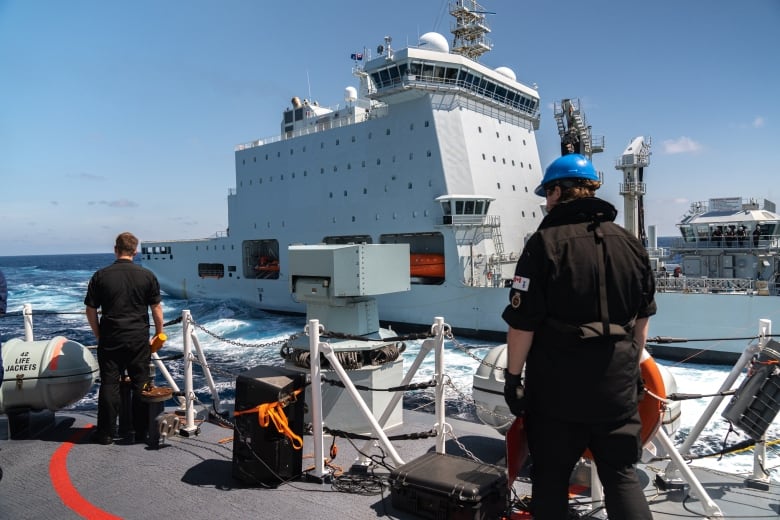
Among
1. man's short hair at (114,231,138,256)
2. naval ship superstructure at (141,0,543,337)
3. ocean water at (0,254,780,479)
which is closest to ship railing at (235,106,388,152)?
naval ship superstructure at (141,0,543,337)

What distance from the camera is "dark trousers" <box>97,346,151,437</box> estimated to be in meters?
3.78

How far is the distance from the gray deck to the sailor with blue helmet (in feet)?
3.14

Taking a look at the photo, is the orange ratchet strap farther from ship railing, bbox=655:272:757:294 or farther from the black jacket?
ship railing, bbox=655:272:757:294

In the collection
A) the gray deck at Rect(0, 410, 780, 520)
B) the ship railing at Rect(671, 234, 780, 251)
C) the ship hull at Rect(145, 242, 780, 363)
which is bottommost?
the ship hull at Rect(145, 242, 780, 363)

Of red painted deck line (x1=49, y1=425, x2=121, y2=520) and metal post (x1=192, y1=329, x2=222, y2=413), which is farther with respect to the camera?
metal post (x1=192, y1=329, x2=222, y2=413)

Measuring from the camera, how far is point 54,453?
3.74m

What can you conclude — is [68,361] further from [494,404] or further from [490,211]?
[490,211]

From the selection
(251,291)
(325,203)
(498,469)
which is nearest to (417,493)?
(498,469)

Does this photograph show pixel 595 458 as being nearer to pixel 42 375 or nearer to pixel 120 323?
pixel 120 323

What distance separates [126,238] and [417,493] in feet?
9.44

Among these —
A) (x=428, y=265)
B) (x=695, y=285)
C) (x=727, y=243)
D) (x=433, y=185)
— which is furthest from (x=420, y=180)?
(x=727, y=243)

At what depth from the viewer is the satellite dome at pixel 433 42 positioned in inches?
740

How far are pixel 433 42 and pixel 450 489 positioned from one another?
18881mm

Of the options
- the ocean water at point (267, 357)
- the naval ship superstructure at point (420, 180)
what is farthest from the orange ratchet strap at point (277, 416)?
the naval ship superstructure at point (420, 180)
